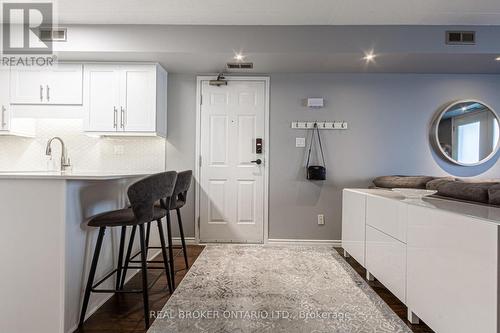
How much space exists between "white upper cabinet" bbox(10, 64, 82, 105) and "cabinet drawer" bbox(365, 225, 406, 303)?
3370 millimetres

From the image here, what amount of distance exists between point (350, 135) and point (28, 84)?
12.8ft

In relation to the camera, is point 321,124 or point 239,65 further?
point 321,124

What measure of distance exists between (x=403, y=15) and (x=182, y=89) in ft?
8.35

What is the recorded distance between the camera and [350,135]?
3295 mm

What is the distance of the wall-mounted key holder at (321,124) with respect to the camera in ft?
10.8

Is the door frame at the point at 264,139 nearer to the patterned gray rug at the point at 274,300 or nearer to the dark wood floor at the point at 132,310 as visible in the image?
the patterned gray rug at the point at 274,300

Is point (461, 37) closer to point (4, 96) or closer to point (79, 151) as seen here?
point (79, 151)

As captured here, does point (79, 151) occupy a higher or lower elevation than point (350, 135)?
lower

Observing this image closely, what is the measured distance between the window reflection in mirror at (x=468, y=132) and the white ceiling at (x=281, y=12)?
1000 millimetres

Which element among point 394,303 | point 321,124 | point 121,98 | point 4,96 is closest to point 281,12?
point 321,124

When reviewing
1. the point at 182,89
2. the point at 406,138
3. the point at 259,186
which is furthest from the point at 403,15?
the point at 182,89

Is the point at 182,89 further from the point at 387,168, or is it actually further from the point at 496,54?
the point at 496,54

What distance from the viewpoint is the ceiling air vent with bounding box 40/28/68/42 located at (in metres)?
2.69

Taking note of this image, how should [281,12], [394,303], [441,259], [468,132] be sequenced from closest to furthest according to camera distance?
[441,259] < [394,303] < [281,12] < [468,132]
